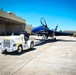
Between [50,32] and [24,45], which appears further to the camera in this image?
[50,32]

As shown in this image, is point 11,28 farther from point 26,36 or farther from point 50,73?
point 50,73

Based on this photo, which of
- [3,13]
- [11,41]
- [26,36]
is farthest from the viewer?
[3,13]

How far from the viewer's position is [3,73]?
6.36 meters

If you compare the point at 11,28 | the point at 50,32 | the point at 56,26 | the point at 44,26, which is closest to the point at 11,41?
the point at 44,26

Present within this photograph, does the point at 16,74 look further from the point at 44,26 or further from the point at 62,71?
Result: the point at 44,26

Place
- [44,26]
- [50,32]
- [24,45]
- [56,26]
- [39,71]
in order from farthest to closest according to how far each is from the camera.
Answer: [56,26]
[50,32]
[44,26]
[24,45]
[39,71]

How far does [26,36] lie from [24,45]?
178 cm

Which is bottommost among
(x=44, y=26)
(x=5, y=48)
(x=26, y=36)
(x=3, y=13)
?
(x=5, y=48)

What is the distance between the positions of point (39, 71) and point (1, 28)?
63.1m

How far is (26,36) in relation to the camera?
46.4ft

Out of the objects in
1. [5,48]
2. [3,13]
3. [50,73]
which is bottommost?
[50,73]

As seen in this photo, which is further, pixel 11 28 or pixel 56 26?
pixel 11 28

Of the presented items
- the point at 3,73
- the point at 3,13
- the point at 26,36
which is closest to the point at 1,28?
the point at 3,13

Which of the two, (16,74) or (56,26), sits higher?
(56,26)
